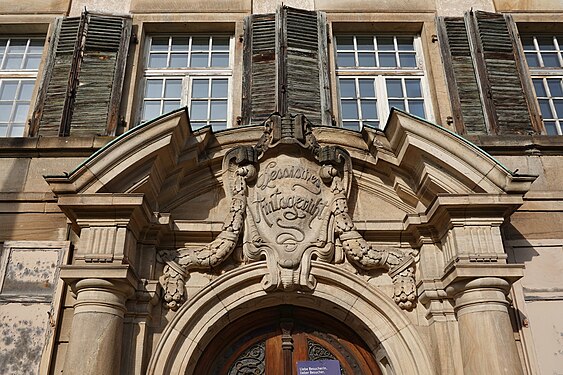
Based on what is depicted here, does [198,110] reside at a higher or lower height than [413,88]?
lower

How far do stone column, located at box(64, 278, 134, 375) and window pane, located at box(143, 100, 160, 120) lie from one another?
239 centimetres

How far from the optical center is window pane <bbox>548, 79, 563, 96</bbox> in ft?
23.2

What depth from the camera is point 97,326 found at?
15.9 feet

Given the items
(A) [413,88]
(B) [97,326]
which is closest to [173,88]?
(A) [413,88]

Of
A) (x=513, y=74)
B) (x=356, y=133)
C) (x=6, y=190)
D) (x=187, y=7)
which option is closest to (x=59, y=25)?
(x=187, y=7)

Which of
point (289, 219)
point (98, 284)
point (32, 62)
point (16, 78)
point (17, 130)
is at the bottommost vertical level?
point (98, 284)

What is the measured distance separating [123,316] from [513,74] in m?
4.95

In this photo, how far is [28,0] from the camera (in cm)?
736

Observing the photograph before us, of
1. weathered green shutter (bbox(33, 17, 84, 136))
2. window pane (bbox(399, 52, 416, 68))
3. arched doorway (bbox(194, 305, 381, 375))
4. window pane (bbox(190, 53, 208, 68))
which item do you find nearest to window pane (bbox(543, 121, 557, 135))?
window pane (bbox(399, 52, 416, 68))

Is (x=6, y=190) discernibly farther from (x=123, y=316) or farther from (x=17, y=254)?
(x=123, y=316)

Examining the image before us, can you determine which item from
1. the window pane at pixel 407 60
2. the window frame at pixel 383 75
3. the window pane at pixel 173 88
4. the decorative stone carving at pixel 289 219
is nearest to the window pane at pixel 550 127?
the window frame at pixel 383 75

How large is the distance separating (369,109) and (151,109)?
245cm

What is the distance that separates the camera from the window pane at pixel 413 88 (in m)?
7.03

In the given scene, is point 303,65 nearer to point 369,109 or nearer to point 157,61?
point 369,109
